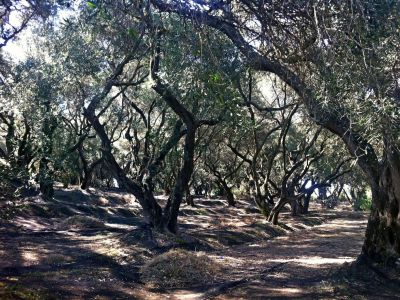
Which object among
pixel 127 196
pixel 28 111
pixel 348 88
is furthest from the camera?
pixel 127 196

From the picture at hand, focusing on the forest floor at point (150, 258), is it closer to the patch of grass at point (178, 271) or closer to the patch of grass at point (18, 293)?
the patch of grass at point (18, 293)

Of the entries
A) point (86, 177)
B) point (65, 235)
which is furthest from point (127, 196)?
point (65, 235)

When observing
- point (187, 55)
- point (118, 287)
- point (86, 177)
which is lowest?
point (118, 287)

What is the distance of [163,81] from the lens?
10.4 meters

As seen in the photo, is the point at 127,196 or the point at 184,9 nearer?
the point at 184,9

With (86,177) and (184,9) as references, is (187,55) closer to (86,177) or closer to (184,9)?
(184,9)

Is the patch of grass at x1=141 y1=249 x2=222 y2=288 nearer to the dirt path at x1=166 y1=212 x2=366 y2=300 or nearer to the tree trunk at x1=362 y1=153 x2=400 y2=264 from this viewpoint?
the dirt path at x1=166 y1=212 x2=366 y2=300

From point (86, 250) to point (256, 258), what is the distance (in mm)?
4794

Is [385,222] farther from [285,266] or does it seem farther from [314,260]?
[314,260]

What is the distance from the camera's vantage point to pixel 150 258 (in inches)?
455

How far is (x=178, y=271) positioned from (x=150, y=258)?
85.9 inches

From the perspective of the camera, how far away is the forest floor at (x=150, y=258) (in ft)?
26.7

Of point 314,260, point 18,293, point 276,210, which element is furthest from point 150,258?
point 276,210

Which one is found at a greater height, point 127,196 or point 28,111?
point 28,111
